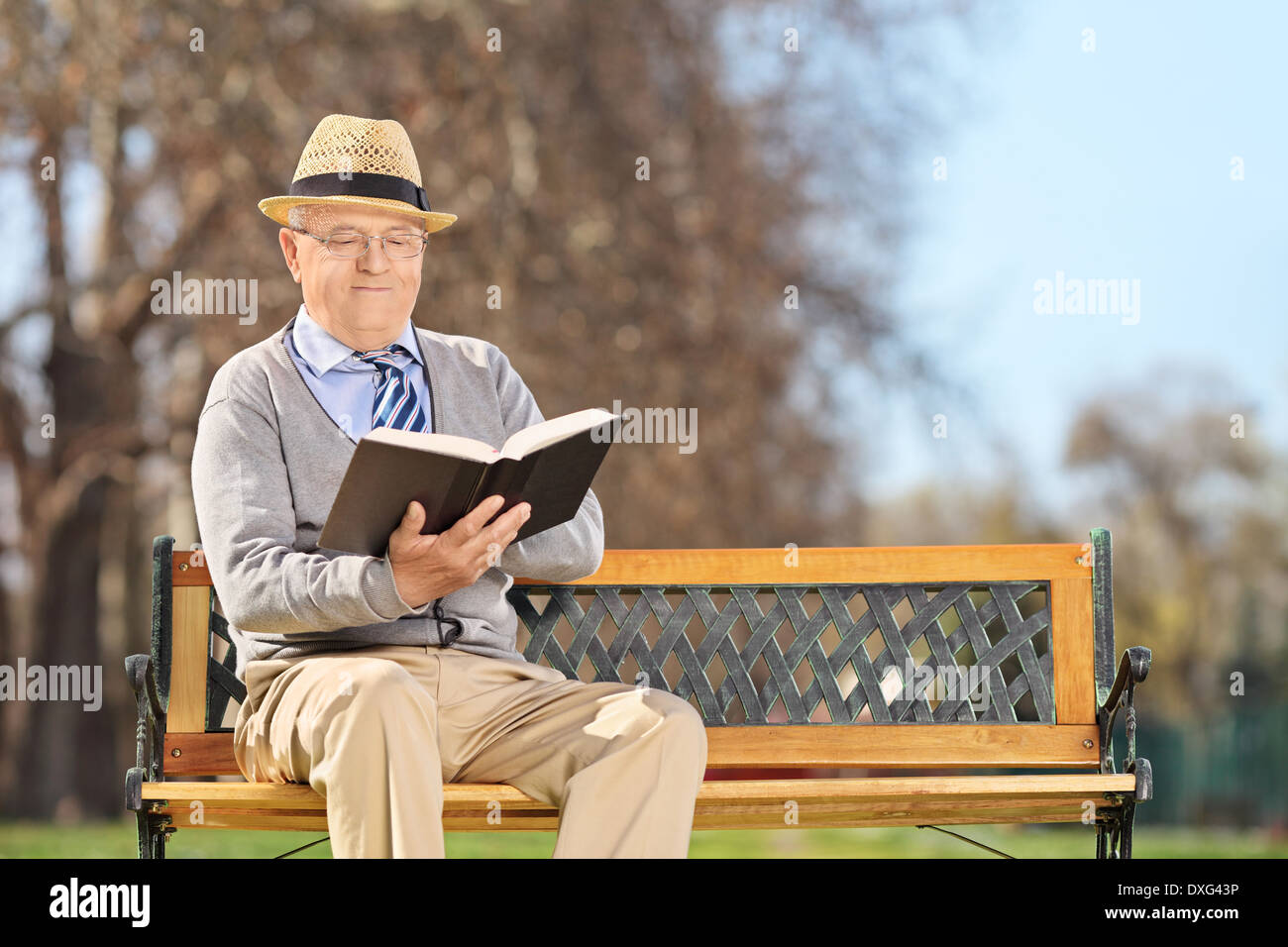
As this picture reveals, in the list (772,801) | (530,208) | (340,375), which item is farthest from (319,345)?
(530,208)

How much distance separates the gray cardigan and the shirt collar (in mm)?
38

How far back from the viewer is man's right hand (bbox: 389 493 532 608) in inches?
109

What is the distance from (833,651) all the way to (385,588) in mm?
1492

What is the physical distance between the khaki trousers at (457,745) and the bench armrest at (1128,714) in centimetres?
114

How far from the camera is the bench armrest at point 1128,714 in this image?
3.38 m

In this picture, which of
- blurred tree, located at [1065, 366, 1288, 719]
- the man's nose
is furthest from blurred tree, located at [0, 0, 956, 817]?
blurred tree, located at [1065, 366, 1288, 719]

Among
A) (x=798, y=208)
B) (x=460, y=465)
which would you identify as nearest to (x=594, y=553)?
(x=460, y=465)

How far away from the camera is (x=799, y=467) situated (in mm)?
10344

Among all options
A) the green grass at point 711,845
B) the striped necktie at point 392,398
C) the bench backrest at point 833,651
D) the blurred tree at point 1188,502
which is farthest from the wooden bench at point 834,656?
the blurred tree at point 1188,502

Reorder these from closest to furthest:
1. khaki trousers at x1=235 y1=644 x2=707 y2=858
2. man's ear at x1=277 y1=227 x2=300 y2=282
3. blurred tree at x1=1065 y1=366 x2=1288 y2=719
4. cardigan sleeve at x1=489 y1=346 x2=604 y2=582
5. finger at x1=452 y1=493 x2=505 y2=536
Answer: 1. khaki trousers at x1=235 y1=644 x2=707 y2=858
2. finger at x1=452 y1=493 x2=505 y2=536
3. cardigan sleeve at x1=489 y1=346 x2=604 y2=582
4. man's ear at x1=277 y1=227 x2=300 y2=282
5. blurred tree at x1=1065 y1=366 x2=1288 y2=719

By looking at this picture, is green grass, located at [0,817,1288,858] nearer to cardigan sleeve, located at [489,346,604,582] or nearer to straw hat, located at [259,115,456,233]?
cardigan sleeve, located at [489,346,604,582]

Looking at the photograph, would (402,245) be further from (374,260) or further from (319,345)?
(319,345)

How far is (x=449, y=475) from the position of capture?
2660mm
